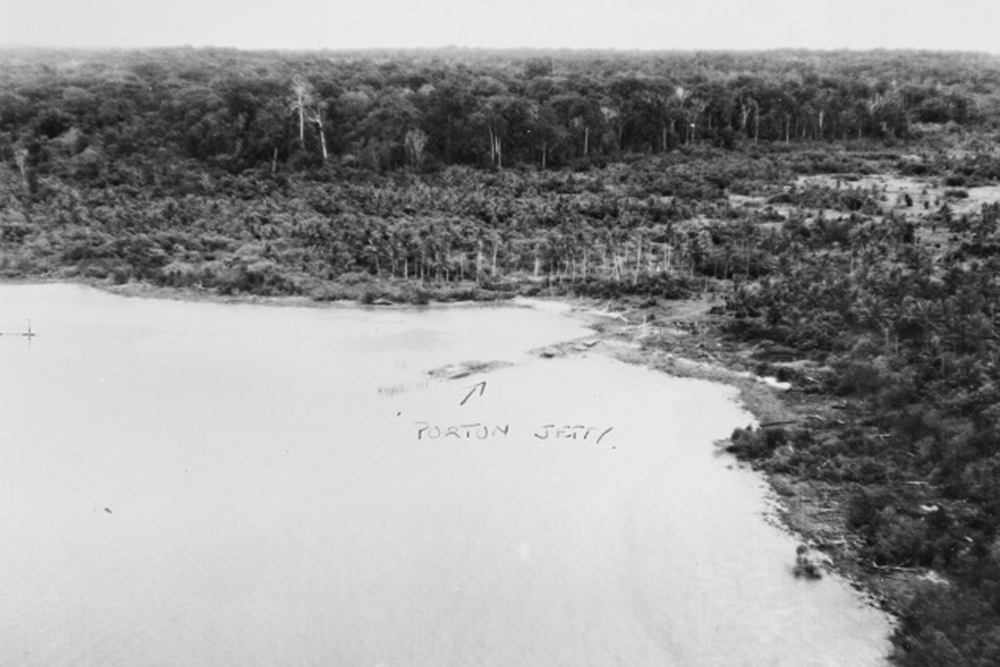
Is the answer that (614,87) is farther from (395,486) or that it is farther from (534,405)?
(395,486)

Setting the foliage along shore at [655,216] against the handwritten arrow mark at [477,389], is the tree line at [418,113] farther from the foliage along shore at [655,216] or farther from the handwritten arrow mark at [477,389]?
the handwritten arrow mark at [477,389]

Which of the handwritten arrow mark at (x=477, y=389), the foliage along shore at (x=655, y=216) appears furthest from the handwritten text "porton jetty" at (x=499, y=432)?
the foliage along shore at (x=655, y=216)

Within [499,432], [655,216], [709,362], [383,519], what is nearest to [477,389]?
[499,432]

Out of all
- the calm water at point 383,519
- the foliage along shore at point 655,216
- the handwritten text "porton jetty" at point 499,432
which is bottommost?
the calm water at point 383,519

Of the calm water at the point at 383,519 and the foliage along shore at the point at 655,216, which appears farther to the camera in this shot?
the foliage along shore at the point at 655,216

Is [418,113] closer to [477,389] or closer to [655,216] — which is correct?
[655,216]

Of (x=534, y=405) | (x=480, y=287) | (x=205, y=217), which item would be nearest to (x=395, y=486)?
(x=534, y=405)
